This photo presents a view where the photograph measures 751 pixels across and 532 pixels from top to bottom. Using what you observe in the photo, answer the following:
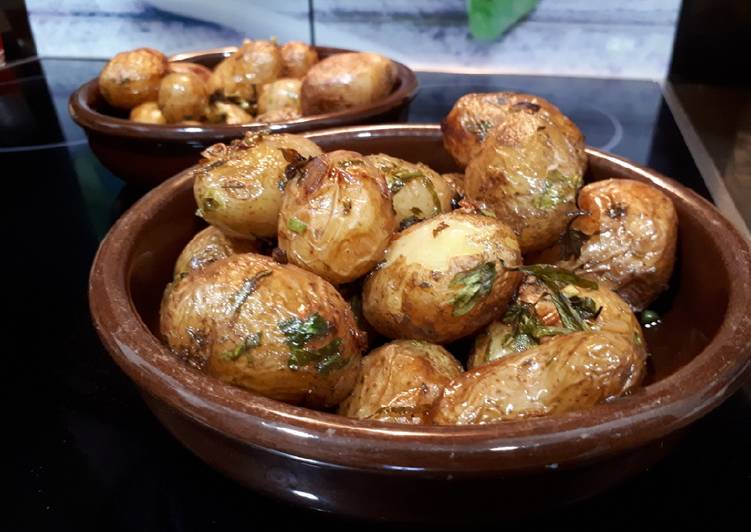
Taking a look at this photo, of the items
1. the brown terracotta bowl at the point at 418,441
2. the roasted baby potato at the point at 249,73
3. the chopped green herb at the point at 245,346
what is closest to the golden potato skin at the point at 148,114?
the roasted baby potato at the point at 249,73

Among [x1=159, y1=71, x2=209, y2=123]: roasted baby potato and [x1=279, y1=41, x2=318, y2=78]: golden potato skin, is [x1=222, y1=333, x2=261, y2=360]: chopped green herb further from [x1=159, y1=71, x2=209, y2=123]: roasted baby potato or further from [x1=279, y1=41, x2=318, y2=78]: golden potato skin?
[x1=279, y1=41, x2=318, y2=78]: golden potato skin

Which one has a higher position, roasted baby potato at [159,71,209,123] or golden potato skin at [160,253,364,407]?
golden potato skin at [160,253,364,407]

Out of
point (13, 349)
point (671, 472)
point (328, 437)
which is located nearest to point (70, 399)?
point (13, 349)

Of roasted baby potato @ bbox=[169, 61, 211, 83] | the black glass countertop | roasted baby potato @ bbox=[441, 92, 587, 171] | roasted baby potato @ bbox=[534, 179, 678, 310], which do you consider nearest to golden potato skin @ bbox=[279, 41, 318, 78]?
roasted baby potato @ bbox=[169, 61, 211, 83]

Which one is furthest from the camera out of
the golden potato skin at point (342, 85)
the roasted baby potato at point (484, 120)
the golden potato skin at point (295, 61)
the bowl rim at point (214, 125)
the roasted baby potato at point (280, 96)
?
the golden potato skin at point (295, 61)

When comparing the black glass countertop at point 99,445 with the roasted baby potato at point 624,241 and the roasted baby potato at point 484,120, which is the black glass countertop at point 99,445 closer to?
the roasted baby potato at point 624,241

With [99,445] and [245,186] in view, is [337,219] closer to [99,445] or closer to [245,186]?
[245,186]

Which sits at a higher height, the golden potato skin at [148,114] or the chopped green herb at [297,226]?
the chopped green herb at [297,226]
